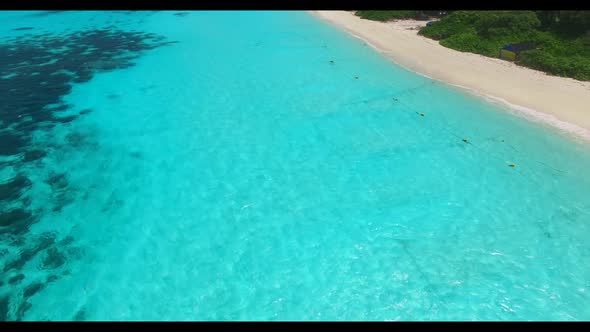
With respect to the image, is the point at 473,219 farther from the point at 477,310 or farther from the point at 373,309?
the point at 373,309

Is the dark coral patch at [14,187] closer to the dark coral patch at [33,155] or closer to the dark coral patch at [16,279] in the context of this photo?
the dark coral patch at [33,155]

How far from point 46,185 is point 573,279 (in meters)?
18.7

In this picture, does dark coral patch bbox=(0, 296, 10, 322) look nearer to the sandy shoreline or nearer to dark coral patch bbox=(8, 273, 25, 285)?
dark coral patch bbox=(8, 273, 25, 285)

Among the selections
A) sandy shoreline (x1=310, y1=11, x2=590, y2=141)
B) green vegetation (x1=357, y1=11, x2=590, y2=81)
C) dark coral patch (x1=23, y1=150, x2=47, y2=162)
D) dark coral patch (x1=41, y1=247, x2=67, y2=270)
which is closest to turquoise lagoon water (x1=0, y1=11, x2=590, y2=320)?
dark coral patch (x1=41, y1=247, x2=67, y2=270)

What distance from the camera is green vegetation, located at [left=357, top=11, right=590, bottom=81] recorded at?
21.5 metres

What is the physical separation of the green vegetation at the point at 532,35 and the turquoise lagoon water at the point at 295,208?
679cm

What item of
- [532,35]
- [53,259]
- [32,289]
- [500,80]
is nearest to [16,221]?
[53,259]

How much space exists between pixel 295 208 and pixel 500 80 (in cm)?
1691

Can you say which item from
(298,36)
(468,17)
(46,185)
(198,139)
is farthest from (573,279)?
(298,36)

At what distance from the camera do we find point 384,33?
32688 mm

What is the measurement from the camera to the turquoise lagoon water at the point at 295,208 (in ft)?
32.0

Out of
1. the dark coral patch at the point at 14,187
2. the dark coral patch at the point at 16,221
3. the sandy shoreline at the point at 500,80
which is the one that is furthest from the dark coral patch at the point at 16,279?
the sandy shoreline at the point at 500,80

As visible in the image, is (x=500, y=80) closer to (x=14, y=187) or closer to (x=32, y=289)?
(x=32, y=289)

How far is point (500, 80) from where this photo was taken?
Result: 69.9ft
